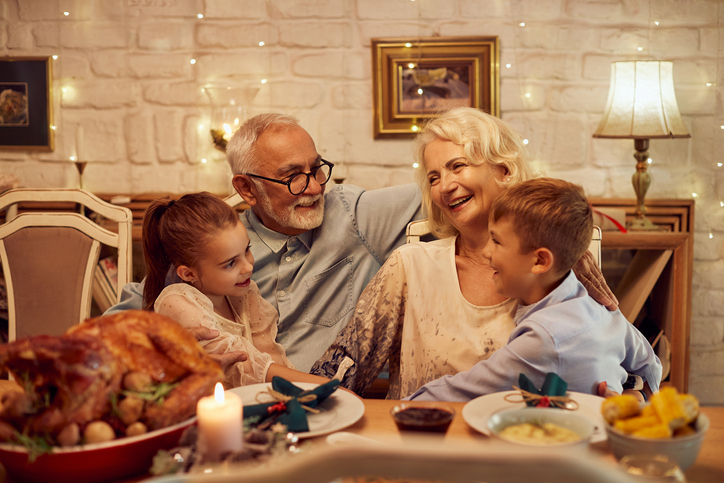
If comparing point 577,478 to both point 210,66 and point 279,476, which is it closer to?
point 279,476

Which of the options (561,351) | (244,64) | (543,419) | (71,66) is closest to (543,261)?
(561,351)

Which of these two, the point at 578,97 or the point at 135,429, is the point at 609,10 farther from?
the point at 135,429

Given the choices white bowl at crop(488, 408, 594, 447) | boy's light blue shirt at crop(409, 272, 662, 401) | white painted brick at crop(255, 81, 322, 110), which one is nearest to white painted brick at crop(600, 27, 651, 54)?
white painted brick at crop(255, 81, 322, 110)

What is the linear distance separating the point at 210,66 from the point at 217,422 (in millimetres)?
2561

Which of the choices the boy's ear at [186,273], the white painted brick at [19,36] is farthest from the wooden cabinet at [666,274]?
the white painted brick at [19,36]

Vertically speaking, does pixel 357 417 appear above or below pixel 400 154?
below

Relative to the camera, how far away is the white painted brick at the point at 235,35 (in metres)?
2.98

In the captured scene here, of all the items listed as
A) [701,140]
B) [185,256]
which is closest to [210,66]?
[185,256]

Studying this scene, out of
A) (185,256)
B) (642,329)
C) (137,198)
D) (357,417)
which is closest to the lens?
(357,417)

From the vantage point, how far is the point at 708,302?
2910mm

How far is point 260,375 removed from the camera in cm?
137

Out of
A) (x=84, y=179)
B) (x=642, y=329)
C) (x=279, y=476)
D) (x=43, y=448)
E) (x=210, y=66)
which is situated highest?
(x=210, y=66)

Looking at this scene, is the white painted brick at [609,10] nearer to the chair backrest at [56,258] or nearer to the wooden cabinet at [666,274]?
the wooden cabinet at [666,274]

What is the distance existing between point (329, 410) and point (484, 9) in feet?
7.88
